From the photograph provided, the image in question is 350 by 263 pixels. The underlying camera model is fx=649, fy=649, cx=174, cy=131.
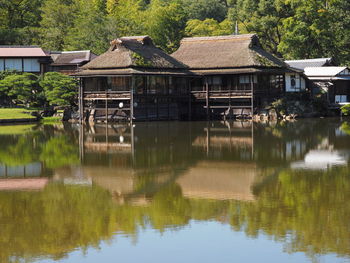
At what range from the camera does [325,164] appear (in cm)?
2338

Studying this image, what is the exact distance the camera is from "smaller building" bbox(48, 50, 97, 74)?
62.6 m

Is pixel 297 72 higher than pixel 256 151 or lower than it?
higher

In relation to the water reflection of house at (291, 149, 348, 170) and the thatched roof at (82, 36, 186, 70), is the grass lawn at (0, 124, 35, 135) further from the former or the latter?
the water reflection of house at (291, 149, 348, 170)

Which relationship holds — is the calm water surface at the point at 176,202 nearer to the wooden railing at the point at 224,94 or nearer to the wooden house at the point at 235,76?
the wooden railing at the point at 224,94

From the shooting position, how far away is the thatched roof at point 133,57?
49.0 metres

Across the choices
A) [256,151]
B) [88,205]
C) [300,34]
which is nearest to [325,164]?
[256,151]

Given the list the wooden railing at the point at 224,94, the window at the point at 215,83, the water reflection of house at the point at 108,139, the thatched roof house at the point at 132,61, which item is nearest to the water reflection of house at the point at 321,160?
the water reflection of house at the point at 108,139

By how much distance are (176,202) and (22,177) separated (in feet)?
22.8

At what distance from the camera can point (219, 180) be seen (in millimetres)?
20188

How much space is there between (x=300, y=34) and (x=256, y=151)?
136ft

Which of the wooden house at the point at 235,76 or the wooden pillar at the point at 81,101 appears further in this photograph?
the wooden house at the point at 235,76

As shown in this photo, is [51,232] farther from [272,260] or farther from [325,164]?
[325,164]

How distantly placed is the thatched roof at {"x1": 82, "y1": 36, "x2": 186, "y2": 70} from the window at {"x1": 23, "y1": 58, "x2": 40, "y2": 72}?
1381 cm

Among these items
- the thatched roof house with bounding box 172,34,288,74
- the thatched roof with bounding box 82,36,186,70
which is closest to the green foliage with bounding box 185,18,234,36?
the thatched roof house with bounding box 172,34,288,74
